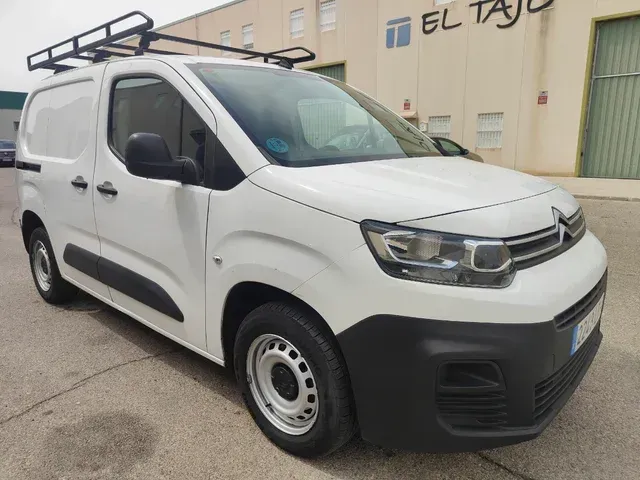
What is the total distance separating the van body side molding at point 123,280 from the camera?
2.67 meters

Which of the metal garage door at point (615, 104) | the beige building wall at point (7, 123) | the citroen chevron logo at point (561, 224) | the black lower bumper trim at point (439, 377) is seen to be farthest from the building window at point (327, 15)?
the beige building wall at point (7, 123)

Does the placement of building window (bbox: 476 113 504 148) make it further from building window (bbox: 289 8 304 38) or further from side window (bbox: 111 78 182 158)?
side window (bbox: 111 78 182 158)

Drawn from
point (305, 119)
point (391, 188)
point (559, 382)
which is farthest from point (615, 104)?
point (391, 188)

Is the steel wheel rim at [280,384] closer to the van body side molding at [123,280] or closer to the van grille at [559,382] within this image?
the van body side molding at [123,280]

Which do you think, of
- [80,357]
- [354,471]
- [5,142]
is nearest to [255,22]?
[5,142]

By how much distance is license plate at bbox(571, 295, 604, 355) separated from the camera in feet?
6.23

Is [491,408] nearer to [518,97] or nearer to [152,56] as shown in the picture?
[152,56]

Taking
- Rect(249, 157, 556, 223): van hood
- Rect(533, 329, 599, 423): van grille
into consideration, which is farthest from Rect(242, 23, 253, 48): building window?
Rect(533, 329, 599, 423): van grille

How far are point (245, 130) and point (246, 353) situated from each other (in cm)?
108

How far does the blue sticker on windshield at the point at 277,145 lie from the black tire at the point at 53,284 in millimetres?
2663

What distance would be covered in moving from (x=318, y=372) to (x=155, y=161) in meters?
1.29

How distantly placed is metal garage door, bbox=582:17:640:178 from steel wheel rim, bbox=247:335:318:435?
44.6ft

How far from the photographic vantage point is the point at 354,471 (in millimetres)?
2102

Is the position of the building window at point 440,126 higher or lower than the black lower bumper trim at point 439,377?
higher
